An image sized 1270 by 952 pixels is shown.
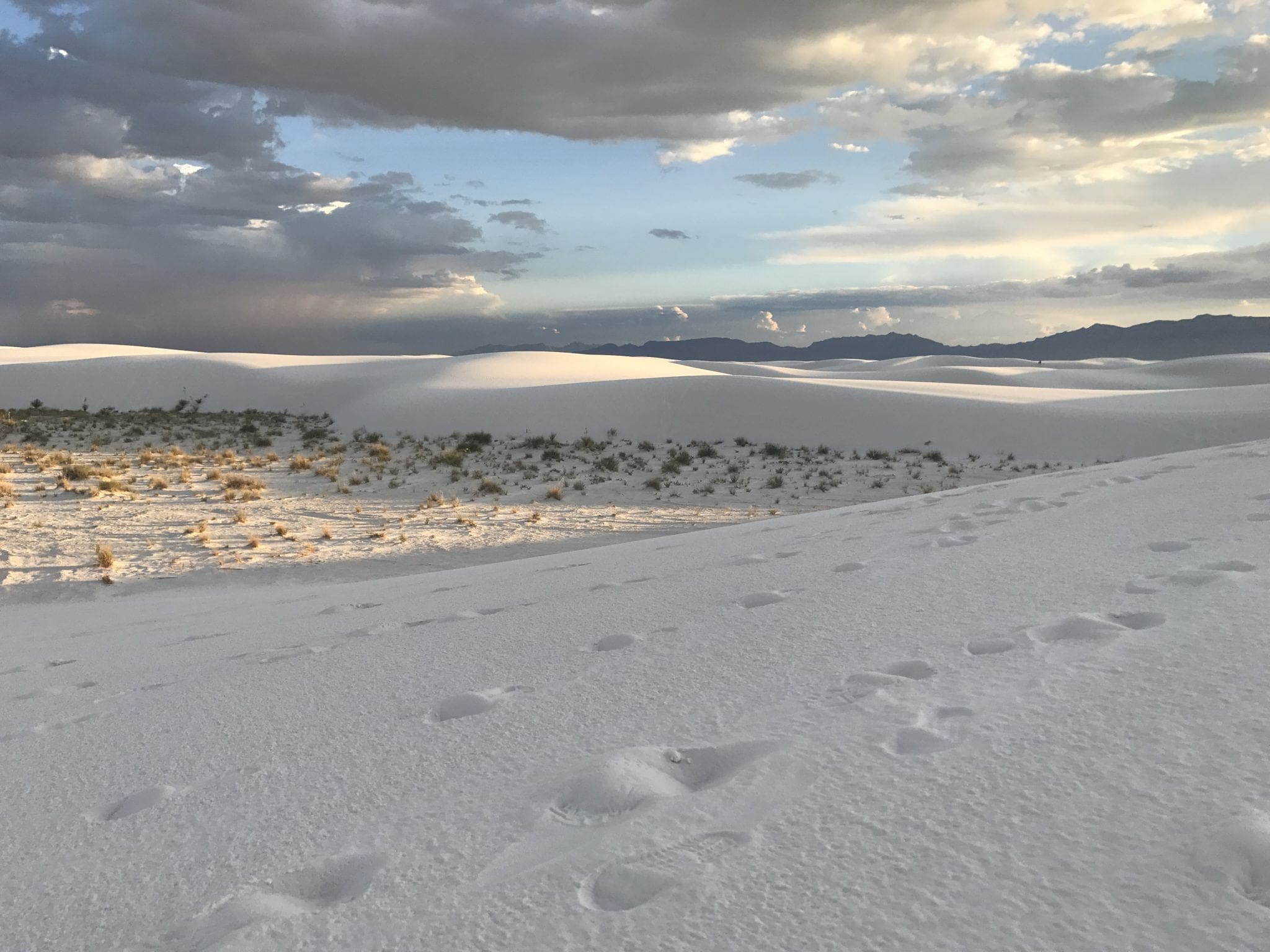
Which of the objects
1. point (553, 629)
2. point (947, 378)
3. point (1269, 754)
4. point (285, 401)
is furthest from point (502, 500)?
point (947, 378)

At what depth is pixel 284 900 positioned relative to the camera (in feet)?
5.49

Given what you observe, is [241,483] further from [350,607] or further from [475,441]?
[350,607]

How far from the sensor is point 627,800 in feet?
6.16

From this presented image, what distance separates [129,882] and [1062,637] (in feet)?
8.31

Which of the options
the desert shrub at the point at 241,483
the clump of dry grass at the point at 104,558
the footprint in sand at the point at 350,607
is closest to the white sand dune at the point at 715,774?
the footprint in sand at the point at 350,607

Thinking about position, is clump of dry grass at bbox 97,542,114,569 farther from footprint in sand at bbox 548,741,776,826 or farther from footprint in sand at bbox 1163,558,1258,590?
footprint in sand at bbox 1163,558,1258,590

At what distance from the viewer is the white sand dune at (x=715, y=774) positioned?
4.70ft

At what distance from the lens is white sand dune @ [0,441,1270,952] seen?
1.43m

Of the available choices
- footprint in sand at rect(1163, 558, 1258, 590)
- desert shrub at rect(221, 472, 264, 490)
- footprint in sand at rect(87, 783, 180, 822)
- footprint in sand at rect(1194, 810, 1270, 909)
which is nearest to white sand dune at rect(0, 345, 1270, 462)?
desert shrub at rect(221, 472, 264, 490)

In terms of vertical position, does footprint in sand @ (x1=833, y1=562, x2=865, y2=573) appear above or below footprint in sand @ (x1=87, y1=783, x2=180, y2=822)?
above

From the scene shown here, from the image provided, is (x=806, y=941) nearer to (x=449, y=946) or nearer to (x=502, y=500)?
(x=449, y=946)

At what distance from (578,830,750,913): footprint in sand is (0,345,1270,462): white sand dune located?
721 inches

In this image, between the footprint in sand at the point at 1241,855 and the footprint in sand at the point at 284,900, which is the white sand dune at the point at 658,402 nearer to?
the footprint in sand at the point at 1241,855

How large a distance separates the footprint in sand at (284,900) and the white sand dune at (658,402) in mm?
18595
